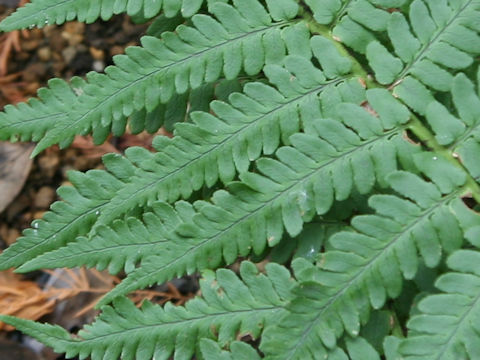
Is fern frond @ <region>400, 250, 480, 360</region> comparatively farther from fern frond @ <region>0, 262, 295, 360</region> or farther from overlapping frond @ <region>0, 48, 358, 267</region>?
overlapping frond @ <region>0, 48, 358, 267</region>

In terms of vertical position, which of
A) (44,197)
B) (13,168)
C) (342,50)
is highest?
(342,50)

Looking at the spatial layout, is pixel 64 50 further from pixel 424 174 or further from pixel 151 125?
pixel 424 174

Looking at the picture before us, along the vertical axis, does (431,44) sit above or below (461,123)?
above

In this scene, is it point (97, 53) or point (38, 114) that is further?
point (97, 53)

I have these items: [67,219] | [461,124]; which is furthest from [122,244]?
[461,124]

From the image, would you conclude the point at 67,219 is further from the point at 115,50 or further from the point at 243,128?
the point at 115,50

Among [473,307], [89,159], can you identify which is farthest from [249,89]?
[89,159]
